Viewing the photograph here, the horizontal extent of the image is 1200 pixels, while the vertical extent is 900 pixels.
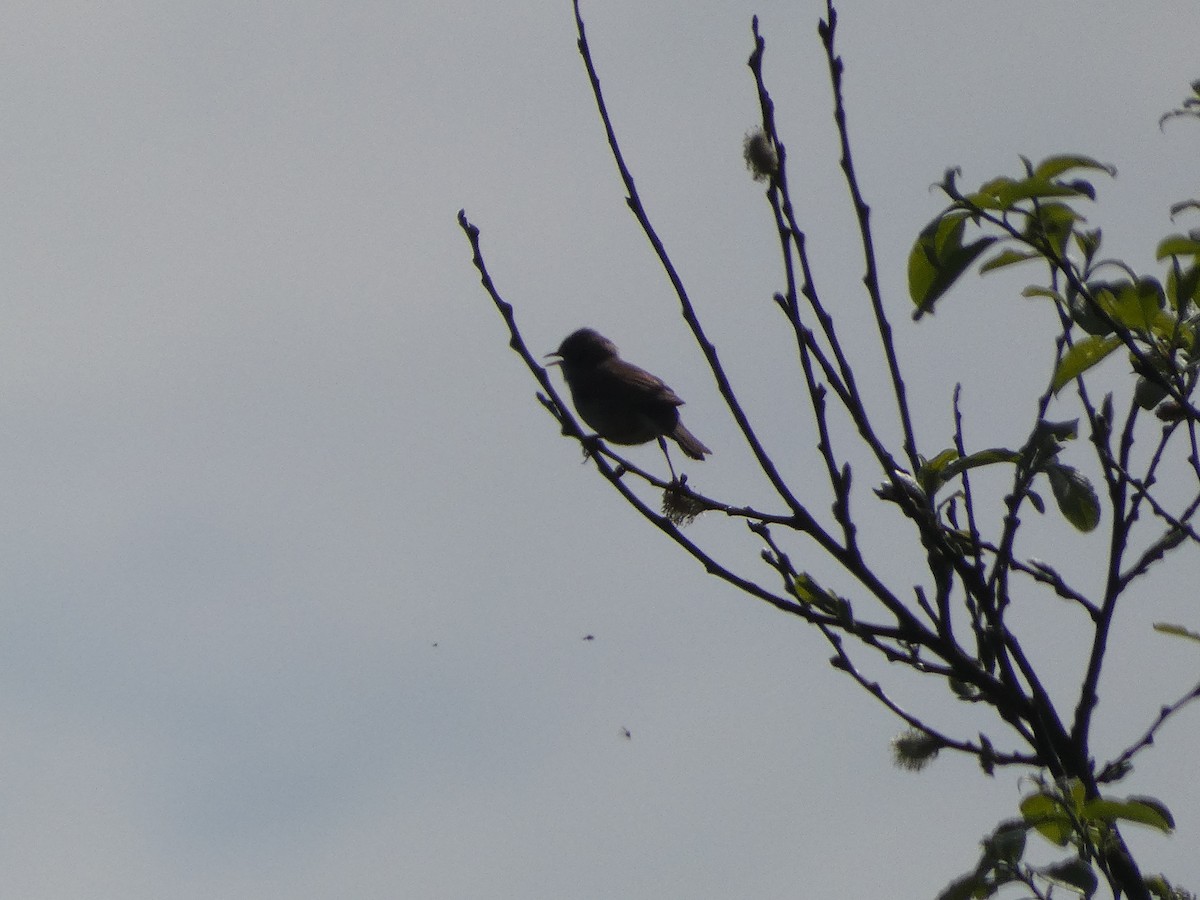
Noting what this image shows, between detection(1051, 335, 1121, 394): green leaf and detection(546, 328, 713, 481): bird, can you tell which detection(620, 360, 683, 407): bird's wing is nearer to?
detection(546, 328, 713, 481): bird

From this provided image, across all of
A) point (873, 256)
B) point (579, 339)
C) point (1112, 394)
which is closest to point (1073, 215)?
point (873, 256)

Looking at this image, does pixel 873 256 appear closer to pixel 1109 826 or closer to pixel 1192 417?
pixel 1192 417

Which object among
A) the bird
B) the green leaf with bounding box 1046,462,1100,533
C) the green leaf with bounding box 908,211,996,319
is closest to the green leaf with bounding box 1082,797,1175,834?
the green leaf with bounding box 1046,462,1100,533

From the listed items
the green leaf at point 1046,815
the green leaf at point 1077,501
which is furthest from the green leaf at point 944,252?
the green leaf at point 1046,815

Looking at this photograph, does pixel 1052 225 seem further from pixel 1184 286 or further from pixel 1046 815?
pixel 1046 815

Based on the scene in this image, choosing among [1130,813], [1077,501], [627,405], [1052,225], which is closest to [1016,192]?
Result: [1052,225]

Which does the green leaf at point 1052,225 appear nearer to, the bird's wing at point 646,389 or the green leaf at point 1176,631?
the green leaf at point 1176,631

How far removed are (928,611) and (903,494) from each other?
31 cm

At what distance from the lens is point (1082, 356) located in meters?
3.46

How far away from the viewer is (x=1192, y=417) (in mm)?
3166

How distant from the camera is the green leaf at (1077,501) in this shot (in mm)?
3516

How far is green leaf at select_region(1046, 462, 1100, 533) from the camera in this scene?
11.5 ft

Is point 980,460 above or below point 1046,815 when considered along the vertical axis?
above

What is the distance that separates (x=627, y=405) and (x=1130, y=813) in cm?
754
